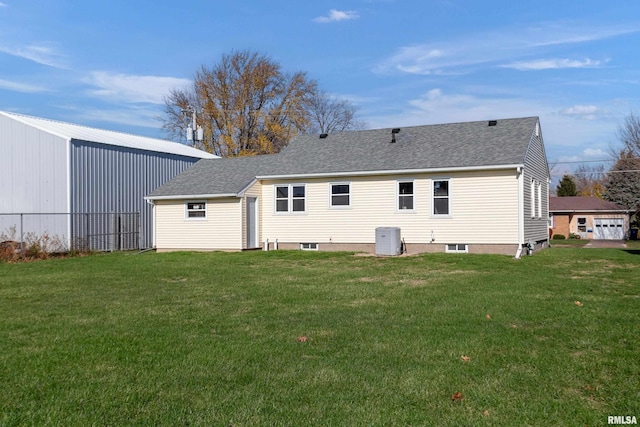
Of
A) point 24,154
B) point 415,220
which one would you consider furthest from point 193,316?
point 24,154

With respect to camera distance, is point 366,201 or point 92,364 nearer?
point 92,364

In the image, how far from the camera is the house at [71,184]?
24250 mm

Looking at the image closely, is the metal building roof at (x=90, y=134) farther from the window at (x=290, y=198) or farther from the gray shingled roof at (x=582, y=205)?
the gray shingled roof at (x=582, y=205)

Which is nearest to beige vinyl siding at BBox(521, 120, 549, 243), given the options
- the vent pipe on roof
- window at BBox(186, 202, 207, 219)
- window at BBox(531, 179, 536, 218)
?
window at BBox(531, 179, 536, 218)

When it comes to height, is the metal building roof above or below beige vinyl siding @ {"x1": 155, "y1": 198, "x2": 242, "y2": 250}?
above

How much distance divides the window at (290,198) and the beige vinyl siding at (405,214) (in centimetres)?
23

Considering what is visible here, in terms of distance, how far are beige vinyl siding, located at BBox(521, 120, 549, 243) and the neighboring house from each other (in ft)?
62.6

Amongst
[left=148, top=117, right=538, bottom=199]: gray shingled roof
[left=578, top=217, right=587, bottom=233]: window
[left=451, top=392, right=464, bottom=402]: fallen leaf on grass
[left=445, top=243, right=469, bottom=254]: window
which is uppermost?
[left=148, top=117, right=538, bottom=199]: gray shingled roof

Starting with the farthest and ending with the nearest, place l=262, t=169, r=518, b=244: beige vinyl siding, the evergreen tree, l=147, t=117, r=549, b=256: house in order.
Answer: the evergreen tree < l=147, t=117, r=549, b=256: house < l=262, t=169, r=518, b=244: beige vinyl siding

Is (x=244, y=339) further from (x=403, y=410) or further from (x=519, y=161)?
(x=519, y=161)

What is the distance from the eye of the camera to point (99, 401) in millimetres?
4793

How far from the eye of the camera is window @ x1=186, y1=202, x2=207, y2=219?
2394 cm

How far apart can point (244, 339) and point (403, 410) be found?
297 cm

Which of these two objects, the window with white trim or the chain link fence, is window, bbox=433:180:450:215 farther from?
the chain link fence
